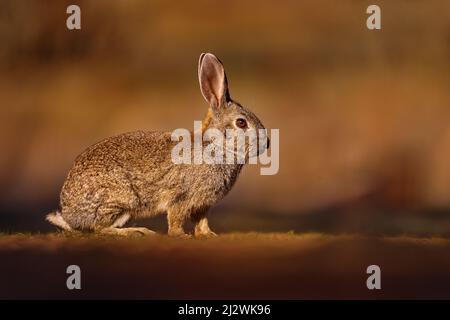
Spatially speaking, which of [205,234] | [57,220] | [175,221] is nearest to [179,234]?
[175,221]

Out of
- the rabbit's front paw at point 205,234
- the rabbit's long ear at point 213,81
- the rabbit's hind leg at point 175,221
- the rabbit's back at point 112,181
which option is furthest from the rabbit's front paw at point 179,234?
the rabbit's long ear at point 213,81

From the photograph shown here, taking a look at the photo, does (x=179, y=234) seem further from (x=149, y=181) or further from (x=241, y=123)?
(x=241, y=123)

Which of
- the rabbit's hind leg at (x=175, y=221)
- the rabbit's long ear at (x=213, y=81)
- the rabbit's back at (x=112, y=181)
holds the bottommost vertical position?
the rabbit's hind leg at (x=175, y=221)

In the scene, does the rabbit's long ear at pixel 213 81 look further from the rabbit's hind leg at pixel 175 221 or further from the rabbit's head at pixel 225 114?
the rabbit's hind leg at pixel 175 221

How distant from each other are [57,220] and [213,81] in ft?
8.75

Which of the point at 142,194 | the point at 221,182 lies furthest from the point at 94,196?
the point at 221,182

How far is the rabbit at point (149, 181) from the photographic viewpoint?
7234 millimetres

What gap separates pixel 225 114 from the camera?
755 centimetres

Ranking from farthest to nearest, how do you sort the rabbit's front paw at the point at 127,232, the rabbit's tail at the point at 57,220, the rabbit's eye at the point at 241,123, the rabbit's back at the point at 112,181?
1. the rabbit's eye at the point at 241,123
2. the rabbit's tail at the point at 57,220
3. the rabbit's back at the point at 112,181
4. the rabbit's front paw at the point at 127,232

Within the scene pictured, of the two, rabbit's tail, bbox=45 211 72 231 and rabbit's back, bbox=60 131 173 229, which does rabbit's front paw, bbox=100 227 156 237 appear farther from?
rabbit's tail, bbox=45 211 72 231

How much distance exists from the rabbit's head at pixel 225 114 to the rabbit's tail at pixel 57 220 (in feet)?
7.05

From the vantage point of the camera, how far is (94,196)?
7223 millimetres

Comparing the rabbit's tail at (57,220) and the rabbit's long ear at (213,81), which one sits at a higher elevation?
the rabbit's long ear at (213,81)

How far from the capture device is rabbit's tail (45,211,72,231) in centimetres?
738
